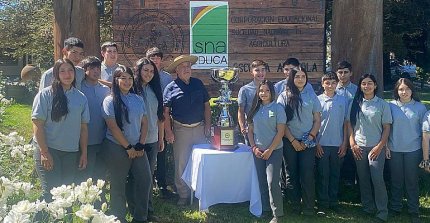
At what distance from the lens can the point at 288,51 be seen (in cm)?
663

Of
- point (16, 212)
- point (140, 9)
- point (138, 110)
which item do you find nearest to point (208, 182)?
point (138, 110)

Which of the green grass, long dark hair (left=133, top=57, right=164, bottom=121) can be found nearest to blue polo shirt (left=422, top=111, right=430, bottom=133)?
the green grass

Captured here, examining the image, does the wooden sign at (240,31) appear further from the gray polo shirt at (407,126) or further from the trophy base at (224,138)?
the gray polo shirt at (407,126)

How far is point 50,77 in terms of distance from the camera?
4391mm

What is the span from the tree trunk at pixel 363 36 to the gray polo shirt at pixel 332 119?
3.43 feet

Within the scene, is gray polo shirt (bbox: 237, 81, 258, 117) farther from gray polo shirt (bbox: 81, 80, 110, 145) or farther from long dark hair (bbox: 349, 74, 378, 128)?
gray polo shirt (bbox: 81, 80, 110, 145)

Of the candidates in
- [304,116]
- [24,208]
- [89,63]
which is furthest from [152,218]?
[24,208]

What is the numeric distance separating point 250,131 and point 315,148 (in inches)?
26.7

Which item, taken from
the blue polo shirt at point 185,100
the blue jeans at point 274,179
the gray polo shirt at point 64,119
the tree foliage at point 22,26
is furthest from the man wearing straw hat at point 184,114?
the tree foliage at point 22,26

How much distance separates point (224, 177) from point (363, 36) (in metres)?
2.48

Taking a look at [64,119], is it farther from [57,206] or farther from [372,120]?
[372,120]

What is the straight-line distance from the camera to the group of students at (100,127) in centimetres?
414

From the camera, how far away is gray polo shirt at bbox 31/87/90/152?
410 centimetres

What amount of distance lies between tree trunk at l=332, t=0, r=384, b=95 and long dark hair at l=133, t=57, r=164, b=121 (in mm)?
2524
